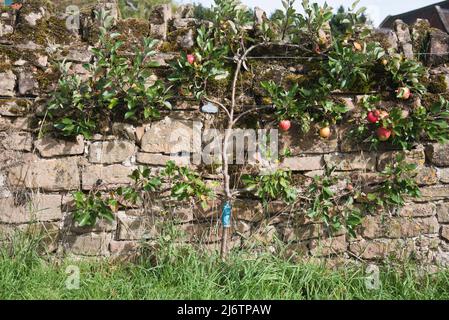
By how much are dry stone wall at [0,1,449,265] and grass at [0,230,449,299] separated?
0.49ft

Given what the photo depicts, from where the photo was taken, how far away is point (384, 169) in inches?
111

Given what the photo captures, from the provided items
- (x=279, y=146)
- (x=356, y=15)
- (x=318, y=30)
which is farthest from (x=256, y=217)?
(x=356, y=15)

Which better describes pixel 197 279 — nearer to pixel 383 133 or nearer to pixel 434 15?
pixel 383 133

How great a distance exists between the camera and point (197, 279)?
2.42m

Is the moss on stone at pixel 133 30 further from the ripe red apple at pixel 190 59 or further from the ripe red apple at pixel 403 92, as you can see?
the ripe red apple at pixel 403 92

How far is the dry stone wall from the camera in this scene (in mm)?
2715

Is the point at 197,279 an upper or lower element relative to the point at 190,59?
lower

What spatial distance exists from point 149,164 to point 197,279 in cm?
87

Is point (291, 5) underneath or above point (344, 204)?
above

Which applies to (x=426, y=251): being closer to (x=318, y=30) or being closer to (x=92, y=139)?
(x=318, y=30)

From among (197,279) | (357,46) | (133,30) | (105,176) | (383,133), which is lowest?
(197,279)

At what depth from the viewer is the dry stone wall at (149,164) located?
2.71 m

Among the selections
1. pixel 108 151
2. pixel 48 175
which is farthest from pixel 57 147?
pixel 108 151
